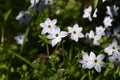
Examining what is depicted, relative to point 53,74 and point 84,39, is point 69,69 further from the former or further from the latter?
point 84,39

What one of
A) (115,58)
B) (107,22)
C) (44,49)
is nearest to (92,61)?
(115,58)

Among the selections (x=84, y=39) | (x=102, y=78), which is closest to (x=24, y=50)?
(x=84, y=39)

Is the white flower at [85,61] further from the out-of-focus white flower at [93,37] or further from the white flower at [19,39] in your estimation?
the white flower at [19,39]

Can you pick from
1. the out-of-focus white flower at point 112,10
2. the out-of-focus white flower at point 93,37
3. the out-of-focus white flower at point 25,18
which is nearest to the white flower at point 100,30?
the out-of-focus white flower at point 93,37

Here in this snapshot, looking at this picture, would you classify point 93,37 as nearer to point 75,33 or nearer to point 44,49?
point 75,33

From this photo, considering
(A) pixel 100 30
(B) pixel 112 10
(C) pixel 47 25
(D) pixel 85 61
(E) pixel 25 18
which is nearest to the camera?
(D) pixel 85 61

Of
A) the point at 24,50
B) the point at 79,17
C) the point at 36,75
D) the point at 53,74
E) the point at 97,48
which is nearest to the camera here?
the point at 53,74

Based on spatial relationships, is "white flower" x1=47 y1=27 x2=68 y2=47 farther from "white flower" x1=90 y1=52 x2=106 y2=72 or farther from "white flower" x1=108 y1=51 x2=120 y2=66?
"white flower" x1=108 y1=51 x2=120 y2=66

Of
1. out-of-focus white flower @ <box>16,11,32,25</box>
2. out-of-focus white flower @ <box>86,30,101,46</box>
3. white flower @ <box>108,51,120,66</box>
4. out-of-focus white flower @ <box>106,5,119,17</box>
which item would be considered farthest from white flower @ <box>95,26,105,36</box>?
out-of-focus white flower @ <box>16,11,32,25</box>
